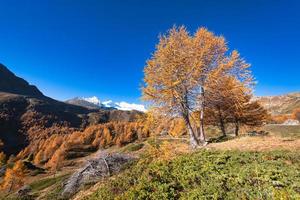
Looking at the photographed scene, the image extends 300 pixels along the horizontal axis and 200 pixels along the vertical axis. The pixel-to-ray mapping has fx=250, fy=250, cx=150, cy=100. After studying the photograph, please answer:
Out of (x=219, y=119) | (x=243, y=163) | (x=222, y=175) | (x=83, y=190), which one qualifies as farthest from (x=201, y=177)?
(x=219, y=119)

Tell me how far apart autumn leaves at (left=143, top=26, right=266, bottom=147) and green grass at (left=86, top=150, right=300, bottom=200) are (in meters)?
7.87

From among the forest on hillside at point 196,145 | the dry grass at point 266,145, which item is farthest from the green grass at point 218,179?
the dry grass at point 266,145

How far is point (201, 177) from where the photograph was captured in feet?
38.8

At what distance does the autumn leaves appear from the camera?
22.7 metres

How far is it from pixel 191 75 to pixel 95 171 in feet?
38.1

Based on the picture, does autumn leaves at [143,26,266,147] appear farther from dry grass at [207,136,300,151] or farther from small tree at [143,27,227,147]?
dry grass at [207,136,300,151]

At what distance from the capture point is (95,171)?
19266mm

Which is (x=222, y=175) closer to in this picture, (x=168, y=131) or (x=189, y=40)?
(x=168, y=131)

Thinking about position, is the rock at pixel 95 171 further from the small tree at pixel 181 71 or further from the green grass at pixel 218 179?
the small tree at pixel 181 71

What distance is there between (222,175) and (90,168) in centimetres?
1191

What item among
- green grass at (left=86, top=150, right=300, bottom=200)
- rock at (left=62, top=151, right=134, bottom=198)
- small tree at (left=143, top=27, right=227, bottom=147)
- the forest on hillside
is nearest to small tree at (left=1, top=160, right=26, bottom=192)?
the forest on hillside

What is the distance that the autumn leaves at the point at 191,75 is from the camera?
22.7 metres

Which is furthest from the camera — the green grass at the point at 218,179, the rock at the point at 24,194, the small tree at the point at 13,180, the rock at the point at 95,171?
the small tree at the point at 13,180

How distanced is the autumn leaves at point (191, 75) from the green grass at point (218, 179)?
7.87 m
